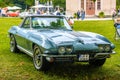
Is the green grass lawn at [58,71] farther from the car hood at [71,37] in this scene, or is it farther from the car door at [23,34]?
the car hood at [71,37]

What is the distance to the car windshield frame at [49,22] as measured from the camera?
1104 cm

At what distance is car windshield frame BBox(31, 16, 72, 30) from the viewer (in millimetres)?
11039

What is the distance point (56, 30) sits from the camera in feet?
34.8

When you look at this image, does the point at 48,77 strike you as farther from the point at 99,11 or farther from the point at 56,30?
the point at 99,11

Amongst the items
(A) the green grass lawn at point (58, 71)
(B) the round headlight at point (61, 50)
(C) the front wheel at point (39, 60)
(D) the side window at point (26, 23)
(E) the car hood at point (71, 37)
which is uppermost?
(D) the side window at point (26, 23)

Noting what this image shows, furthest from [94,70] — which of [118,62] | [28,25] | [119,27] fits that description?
[119,27]

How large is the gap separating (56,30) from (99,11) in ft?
159

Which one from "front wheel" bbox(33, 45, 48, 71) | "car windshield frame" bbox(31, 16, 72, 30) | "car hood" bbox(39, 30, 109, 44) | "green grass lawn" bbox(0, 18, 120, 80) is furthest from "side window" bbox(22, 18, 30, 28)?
"front wheel" bbox(33, 45, 48, 71)

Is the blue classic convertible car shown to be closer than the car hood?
Yes

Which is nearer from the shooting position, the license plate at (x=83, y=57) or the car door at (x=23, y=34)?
the license plate at (x=83, y=57)

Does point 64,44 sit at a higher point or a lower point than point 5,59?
higher

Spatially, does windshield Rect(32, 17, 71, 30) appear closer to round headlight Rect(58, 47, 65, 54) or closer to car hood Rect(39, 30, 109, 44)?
car hood Rect(39, 30, 109, 44)

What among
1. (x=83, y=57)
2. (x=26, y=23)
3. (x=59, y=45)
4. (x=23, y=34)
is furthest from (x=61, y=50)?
(x=26, y=23)

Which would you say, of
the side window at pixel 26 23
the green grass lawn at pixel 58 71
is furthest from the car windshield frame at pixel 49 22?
the green grass lawn at pixel 58 71
